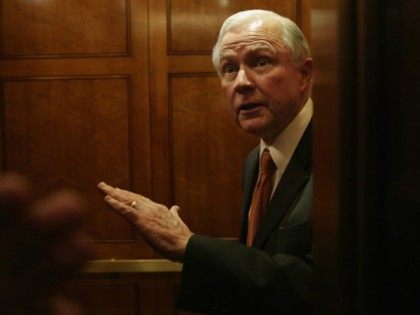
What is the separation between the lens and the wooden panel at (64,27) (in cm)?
236

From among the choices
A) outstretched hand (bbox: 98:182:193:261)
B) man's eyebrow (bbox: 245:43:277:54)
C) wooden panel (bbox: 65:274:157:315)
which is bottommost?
wooden panel (bbox: 65:274:157:315)

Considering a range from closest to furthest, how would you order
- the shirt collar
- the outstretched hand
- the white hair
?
the outstretched hand → the shirt collar → the white hair

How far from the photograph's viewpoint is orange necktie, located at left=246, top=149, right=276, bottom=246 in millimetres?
1306

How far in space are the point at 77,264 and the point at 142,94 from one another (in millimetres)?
2086

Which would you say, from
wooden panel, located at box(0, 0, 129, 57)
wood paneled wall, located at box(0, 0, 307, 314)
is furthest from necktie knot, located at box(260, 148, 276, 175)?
wooden panel, located at box(0, 0, 129, 57)

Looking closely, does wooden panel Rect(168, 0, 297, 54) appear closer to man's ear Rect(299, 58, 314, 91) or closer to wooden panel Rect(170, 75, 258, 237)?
wooden panel Rect(170, 75, 258, 237)

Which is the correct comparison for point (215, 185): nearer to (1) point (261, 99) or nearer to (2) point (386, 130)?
(1) point (261, 99)

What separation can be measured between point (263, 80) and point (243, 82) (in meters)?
0.05

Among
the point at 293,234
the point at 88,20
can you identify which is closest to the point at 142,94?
the point at 88,20

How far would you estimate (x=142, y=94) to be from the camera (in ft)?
7.84

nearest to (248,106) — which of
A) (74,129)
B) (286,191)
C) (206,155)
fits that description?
(286,191)

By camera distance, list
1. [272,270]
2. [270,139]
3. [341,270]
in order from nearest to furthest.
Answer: [341,270], [272,270], [270,139]

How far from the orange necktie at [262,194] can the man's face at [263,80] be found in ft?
0.20

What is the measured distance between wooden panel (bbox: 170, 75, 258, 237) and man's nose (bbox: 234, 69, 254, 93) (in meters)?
0.94
